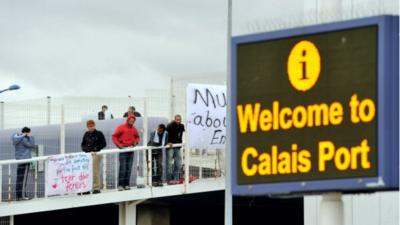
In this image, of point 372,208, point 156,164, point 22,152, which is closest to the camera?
point 372,208

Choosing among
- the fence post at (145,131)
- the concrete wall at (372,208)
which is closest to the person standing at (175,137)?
the fence post at (145,131)

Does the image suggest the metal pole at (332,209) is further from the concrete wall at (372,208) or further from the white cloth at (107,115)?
the white cloth at (107,115)

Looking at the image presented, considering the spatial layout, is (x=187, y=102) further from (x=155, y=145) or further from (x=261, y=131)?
(x=261, y=131)

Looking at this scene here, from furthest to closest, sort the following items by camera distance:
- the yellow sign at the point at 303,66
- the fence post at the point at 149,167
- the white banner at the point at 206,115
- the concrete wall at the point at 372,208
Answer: the fence post at the point at 149,167, the white banner at the point at 206,115, the concrete wall at the point at 372,208, the yellow sign at the point at 303,66

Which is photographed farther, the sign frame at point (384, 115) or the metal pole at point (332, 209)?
the metal pole at point (332, 209)

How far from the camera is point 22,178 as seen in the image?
32.1 metres

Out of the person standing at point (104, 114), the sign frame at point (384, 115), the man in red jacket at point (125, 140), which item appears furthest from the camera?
the person standing at point (104, 114)

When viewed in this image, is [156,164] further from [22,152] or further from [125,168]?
[22,152]

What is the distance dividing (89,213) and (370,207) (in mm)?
12402

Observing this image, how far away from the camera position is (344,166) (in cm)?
1639

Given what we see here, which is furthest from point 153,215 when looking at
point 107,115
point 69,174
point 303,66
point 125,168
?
point 303,66

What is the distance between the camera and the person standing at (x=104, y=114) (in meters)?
33.3

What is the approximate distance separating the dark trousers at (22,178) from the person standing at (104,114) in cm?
236

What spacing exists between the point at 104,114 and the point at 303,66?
16.8m
